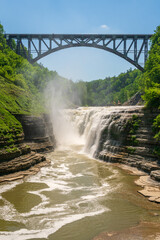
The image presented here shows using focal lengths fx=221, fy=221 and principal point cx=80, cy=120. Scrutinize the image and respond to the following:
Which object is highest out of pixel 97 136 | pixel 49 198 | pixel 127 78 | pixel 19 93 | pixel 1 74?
pixel 127 78

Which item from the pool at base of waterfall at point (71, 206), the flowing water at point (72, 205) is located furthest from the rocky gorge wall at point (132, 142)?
the pool at base of waterfall at point (71, 206)

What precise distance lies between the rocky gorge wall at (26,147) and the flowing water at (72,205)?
1.13 meters

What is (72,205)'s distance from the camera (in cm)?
902

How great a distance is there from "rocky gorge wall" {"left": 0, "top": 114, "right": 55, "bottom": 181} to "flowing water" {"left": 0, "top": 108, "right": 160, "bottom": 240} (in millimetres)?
1127

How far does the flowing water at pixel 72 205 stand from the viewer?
7168 mm

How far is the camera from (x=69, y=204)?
911 cm

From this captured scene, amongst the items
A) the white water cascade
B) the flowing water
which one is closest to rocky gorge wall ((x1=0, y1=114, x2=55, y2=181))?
the flowing water

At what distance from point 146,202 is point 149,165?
13.5ft

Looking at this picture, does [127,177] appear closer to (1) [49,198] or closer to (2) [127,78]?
(1) [49,198]

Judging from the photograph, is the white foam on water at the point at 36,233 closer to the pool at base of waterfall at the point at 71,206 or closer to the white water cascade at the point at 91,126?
the pool at base of waterfall at the point at 71,206

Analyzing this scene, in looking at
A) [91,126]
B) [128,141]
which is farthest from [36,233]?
[91,126]

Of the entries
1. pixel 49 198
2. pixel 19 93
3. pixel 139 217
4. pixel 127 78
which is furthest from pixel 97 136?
pixel 127 78

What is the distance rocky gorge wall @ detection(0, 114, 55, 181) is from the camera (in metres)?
12.7

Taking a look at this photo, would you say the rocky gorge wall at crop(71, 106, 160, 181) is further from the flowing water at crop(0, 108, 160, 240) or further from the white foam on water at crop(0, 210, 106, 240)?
the white foam on water at crop(0, 210, 106, 240)
